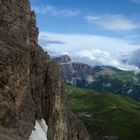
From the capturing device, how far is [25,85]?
52.4 meters

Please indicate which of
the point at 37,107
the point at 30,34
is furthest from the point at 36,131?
the point at 30,34

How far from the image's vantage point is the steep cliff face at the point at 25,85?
151 ft

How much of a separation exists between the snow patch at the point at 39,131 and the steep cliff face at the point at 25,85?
3.47ft

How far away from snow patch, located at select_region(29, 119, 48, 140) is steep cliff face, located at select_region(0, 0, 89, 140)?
1.06 metres

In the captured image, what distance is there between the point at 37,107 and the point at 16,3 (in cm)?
1702

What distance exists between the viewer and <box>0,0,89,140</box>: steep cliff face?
151ft

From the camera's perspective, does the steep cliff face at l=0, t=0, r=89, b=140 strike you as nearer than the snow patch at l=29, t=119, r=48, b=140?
Yes

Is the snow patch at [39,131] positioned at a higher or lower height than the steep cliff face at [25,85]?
lower

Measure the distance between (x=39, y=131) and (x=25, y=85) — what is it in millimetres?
10992

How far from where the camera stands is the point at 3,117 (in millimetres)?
44344

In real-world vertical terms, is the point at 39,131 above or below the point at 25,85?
below

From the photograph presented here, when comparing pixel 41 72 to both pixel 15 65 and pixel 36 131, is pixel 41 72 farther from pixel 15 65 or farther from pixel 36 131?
pixel 15 65

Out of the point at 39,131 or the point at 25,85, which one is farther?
the point at 39,131

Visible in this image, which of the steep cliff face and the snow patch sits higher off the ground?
the steep cliff face
